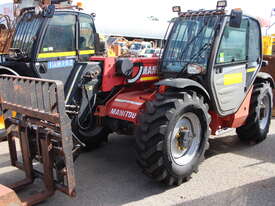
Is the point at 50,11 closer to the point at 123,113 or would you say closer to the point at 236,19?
the point at 123,113

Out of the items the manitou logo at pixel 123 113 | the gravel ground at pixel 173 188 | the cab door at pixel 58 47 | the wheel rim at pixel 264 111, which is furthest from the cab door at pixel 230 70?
the cab door at pixel 58 47

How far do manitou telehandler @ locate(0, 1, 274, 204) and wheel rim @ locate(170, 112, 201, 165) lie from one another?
0.01 m

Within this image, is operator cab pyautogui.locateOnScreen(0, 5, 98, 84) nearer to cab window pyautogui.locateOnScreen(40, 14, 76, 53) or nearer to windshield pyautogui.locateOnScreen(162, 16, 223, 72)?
cab window pyautogui.locateOnScreen(40, 14, 76, 53)

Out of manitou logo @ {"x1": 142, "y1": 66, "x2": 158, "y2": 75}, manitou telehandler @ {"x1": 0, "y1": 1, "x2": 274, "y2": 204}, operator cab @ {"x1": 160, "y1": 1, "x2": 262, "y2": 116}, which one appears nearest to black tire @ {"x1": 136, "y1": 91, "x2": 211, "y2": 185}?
manitou telehandler @ {"x1": 0, "y1": 1, "x2": 274, "y2": 204}

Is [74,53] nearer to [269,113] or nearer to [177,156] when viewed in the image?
[177,156]

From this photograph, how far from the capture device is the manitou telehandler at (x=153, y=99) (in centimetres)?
331

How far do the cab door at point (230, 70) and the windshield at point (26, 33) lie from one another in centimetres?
356

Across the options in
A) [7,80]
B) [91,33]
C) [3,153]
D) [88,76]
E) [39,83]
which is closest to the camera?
[39,83]

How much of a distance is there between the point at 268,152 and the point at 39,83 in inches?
152

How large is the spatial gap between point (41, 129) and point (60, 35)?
3.45 metres

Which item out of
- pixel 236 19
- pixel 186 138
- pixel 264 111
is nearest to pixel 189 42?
pixel 236 19

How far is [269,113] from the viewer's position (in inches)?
230

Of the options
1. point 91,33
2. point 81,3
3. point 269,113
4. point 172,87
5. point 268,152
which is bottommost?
point 268,152

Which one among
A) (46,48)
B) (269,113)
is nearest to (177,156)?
(269,113)
